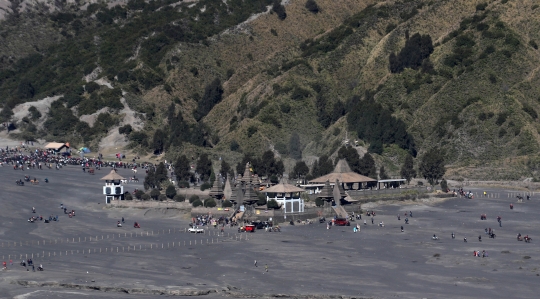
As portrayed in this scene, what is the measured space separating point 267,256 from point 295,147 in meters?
79.8

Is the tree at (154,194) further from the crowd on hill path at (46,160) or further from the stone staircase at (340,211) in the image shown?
the crowd on hill path at (46,160)

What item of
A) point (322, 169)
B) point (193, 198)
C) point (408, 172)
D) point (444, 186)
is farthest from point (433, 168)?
point (193, 198)

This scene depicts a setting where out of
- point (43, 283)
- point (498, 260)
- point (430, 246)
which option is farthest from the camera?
point (430, 246)

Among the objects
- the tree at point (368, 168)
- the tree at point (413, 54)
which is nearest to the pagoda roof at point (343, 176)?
the tree at point (368, 168)

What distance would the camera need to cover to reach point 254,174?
128 m

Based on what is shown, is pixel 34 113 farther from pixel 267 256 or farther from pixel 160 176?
pixel 267 256

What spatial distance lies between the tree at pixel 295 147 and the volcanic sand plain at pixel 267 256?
151 feet

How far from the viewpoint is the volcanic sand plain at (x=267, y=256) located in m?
72.5

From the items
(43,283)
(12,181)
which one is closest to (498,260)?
(43,283)

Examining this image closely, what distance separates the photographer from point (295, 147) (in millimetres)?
164375

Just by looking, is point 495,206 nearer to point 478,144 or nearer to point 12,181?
point 478,144

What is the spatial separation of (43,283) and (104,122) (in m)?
115

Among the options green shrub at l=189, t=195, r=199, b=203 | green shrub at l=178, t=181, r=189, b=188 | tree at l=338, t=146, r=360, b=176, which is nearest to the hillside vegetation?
tree at l=338, t=146, r=360, b=176

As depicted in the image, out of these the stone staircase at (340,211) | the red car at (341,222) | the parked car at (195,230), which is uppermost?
the stone staircase at (340,211)
